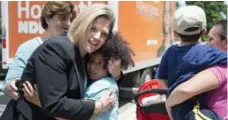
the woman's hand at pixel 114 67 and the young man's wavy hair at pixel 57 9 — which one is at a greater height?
the young man's wavy hair at pixel 57 9

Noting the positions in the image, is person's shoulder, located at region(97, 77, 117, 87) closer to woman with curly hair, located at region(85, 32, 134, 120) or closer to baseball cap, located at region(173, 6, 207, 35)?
woman with curly hair, located at region(85, 32, 134, 120)

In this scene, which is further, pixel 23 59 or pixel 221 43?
pixel 221 43

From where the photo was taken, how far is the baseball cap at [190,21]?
212 cm

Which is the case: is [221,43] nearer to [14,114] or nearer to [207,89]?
[207,89]

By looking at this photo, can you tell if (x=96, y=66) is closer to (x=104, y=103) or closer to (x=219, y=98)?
(x=104, y=103)

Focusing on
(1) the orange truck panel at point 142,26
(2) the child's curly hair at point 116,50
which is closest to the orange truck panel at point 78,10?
(1) the orange truck panel at point 142,26

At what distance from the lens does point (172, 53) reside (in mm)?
2223

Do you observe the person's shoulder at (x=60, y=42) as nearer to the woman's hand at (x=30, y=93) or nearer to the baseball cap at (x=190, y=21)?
the woman's hand at (x=30, y=93)

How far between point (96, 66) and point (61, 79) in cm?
25

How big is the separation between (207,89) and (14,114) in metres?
0.98

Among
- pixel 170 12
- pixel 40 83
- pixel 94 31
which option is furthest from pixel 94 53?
pixel 170 12

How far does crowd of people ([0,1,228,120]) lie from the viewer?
6.38 ft

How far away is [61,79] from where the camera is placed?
1934mm

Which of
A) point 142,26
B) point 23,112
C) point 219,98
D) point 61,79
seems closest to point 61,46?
point 61,79
